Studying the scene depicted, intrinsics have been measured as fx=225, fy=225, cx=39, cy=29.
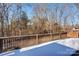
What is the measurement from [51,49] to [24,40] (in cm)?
24

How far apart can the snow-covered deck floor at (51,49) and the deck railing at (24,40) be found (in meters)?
0.04

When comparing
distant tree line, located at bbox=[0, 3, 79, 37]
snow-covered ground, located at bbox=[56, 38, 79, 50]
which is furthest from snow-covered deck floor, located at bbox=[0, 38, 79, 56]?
distant tree line, located at bbox=[0, 3, 79, 37]

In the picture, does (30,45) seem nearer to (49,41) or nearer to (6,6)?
(49,41)

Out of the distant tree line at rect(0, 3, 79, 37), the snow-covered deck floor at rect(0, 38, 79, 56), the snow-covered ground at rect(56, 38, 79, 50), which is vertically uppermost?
the distant tree line at rect(0, 3, 79, 37)

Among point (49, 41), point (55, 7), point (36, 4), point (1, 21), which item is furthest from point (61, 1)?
point (1, 21)

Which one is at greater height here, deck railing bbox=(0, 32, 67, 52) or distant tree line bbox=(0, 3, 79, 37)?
distant tree line bbox=(0, 3, 79, 37)

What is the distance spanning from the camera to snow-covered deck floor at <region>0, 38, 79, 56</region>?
1875 millimetres

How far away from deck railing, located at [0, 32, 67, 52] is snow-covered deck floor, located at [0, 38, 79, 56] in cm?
4

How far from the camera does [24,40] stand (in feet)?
6.26

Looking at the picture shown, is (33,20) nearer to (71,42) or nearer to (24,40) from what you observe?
(24,40)

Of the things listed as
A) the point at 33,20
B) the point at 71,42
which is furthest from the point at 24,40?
the point at 71,42

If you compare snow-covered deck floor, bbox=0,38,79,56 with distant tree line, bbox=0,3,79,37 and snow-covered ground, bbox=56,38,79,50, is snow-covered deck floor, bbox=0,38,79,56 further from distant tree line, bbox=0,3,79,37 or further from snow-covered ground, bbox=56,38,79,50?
distant tree line, bbox=0,3,79,37

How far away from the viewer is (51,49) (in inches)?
74.2

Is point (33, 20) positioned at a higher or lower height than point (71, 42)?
higher
